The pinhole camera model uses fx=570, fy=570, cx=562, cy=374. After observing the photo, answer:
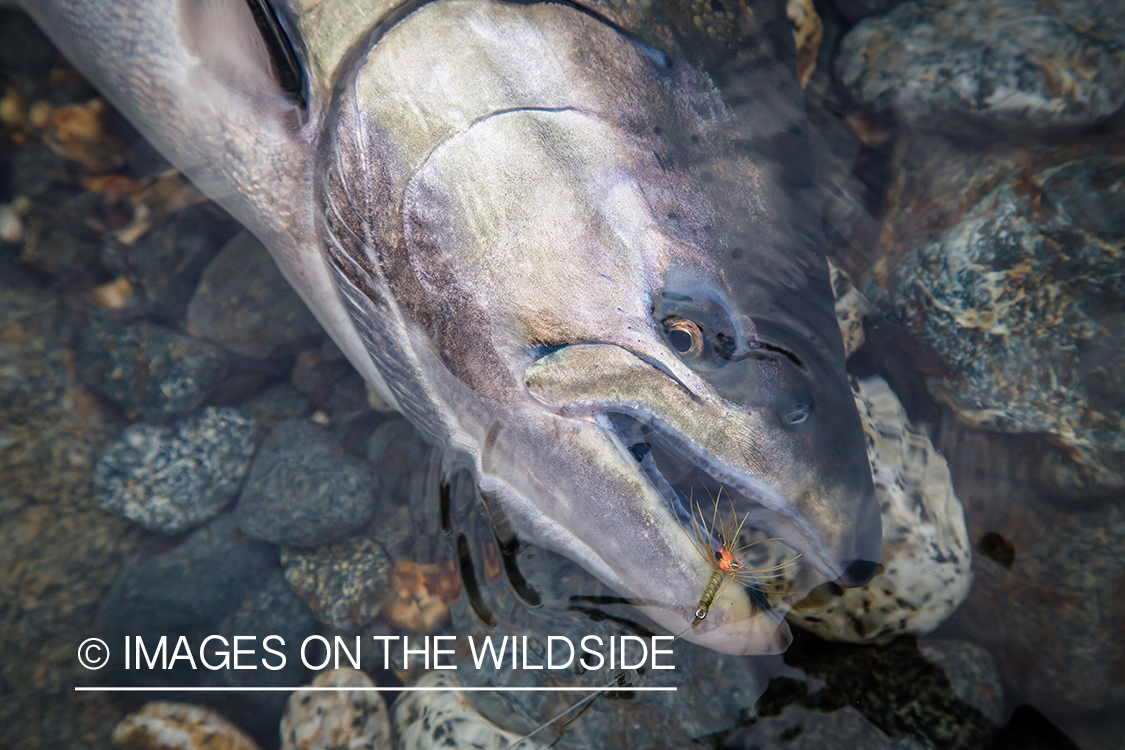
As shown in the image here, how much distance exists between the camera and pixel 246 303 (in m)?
3.18

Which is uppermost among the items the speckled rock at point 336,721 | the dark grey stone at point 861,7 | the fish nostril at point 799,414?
the dark grey stone at point 861,7

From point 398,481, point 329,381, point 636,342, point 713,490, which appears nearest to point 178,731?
point 398,481

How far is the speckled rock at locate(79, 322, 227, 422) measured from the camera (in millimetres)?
3143

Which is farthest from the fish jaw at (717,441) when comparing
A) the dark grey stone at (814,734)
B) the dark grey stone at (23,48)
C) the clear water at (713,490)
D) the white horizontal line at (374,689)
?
the dark grey stone at (23,48)

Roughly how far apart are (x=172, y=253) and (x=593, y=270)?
2769 mm

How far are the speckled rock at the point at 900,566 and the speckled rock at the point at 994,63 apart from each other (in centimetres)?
160

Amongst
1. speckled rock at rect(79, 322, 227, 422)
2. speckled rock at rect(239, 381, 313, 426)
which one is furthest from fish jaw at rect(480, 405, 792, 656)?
speckled rock at rect(79, 322, 227, 422)

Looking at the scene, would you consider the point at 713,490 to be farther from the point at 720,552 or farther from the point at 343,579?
the point at 343,579

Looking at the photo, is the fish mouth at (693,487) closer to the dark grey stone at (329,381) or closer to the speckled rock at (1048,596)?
the speckled rock at (1048,596)

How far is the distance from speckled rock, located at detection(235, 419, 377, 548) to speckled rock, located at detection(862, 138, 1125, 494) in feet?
9.54

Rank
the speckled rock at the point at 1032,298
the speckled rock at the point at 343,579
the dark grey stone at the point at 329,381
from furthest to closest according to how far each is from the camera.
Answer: the dark grey stone at the point at 329,381
the speckled rock at the point at 343,579
the speckled rock at the point at 1032,298

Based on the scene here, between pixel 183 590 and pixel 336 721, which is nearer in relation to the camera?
pixel 336 721

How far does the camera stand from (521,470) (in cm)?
193

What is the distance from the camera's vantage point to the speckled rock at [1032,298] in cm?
244
